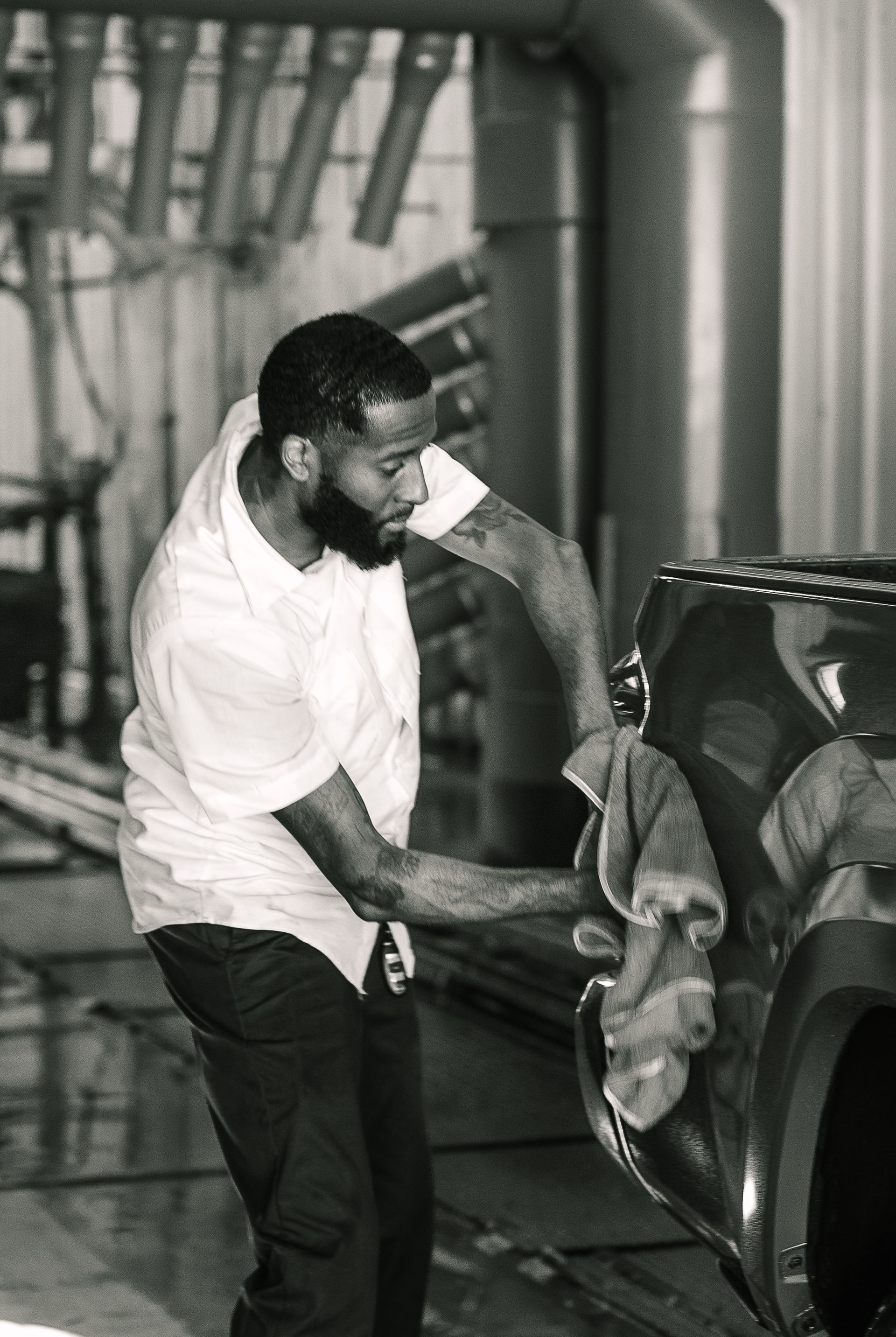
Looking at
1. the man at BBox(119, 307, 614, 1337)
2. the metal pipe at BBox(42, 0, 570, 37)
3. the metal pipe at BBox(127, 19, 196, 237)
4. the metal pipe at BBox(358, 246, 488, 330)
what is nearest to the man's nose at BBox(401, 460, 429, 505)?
the man at BBox(119, 307, 614, 1337)

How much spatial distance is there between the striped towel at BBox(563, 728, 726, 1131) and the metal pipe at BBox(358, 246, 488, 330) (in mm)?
4950

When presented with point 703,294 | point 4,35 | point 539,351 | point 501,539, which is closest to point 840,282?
point 703,294


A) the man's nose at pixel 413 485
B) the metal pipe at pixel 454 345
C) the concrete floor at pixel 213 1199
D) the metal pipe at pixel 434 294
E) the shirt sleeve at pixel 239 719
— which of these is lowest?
the concrete floor at pixel 213 1199

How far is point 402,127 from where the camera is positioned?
5875 mm

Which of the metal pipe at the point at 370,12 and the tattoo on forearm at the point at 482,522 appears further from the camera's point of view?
the metal pipe at the point at 370,12

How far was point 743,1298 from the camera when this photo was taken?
87.7 inches

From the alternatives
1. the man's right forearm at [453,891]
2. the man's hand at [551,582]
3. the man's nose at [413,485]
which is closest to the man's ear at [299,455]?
the man's nose at [413,485]

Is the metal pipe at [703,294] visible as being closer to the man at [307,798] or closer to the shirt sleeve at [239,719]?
the man at [307,798]

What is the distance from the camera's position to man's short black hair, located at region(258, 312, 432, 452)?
2475mm

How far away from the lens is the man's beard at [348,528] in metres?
2.52

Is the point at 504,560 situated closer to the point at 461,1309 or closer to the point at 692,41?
the point at 461,1309

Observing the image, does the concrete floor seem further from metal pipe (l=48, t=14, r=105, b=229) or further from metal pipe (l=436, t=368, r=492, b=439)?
metal pipe (l=48, t=14, r=105, b=229)

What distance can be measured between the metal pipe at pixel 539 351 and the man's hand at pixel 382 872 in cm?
361

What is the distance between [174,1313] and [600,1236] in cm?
88
